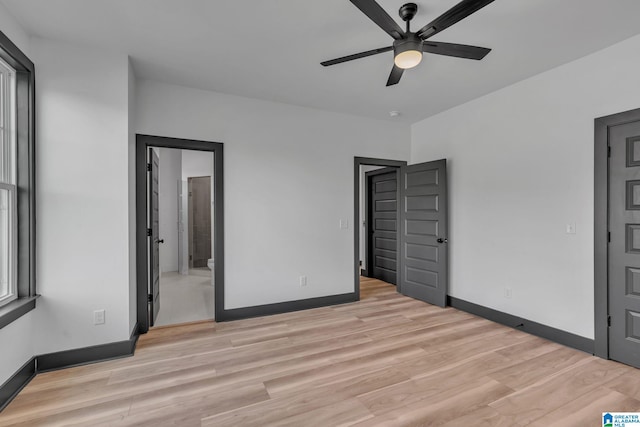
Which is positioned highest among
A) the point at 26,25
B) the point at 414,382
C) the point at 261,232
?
the point at 26,25

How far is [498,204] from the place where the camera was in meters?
3.54

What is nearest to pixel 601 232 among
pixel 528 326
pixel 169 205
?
pixel 528 326

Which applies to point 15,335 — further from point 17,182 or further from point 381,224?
point 381,224

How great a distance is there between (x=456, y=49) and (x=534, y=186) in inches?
75.7

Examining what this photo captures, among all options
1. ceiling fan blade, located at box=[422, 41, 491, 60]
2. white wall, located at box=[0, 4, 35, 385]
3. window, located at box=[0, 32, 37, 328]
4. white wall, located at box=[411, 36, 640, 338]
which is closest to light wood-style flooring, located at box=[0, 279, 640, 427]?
white wall, located at box=[0, 4, 35, 385]

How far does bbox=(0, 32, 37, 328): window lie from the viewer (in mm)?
2209

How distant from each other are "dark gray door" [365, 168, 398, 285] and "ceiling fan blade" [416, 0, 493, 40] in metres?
3.38

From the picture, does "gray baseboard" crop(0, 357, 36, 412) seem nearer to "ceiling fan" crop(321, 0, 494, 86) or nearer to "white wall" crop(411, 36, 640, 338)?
"ceiling fan" crop(321, 0, 494, 86)

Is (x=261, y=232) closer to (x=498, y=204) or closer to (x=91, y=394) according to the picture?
(x=91, y=394)

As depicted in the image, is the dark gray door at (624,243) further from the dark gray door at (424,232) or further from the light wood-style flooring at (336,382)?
the dark gray door at (424,232)

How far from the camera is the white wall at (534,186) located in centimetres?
274

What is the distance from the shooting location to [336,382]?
2.24m

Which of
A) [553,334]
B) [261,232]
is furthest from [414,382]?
[261,232]

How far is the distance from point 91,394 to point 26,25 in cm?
279
